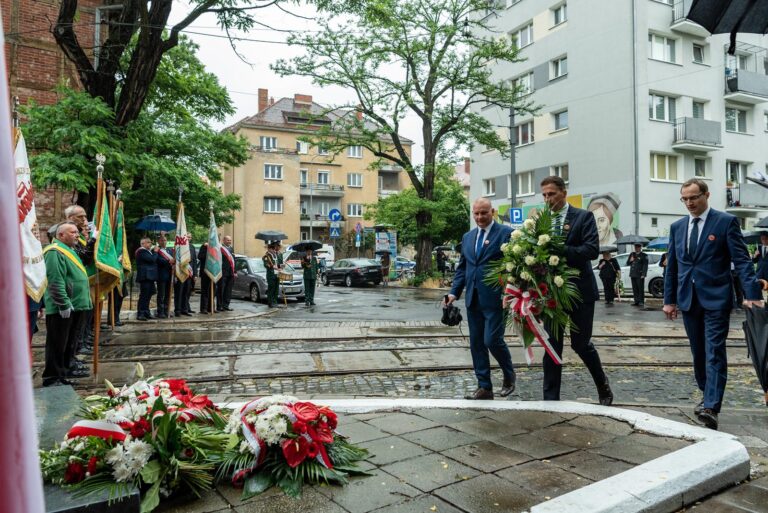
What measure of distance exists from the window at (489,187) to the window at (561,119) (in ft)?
21.1

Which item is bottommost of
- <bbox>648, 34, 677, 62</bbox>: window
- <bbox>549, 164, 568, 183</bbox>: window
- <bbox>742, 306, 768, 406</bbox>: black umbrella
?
<bbox>742, 306, 768, 406</bbox>: black umbrella

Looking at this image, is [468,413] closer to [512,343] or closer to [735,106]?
[512,343]

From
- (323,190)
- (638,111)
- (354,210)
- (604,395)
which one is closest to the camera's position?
(604,395)

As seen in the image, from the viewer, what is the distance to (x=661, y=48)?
98.1 feet

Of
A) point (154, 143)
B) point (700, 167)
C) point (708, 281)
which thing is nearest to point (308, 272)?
point (154, 143)

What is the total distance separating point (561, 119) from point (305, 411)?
107 feet

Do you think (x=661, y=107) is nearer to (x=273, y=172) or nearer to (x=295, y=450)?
(x=295, y=450)

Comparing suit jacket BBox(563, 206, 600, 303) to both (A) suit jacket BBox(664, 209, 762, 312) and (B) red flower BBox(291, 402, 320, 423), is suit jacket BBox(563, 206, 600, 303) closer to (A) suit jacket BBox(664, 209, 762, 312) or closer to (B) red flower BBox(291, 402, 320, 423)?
(A) suit jacket BBox(664, 209, 762, 312)

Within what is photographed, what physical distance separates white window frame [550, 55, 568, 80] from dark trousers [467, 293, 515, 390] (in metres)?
30.4

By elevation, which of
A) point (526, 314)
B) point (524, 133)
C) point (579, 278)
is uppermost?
point (524, 133)

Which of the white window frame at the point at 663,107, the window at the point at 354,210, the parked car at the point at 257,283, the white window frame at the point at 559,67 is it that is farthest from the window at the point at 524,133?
the window at the point at 354,210

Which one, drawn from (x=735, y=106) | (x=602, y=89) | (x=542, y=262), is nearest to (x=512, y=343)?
(x=542, y=262)

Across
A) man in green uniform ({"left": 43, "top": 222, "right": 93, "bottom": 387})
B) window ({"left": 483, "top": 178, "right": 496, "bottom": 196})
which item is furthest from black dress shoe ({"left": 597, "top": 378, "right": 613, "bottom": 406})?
window ({"left": 483, "top": 178, "right": 496, "bottom": 196})

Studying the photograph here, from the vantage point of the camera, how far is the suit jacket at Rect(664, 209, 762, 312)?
4.70 m
